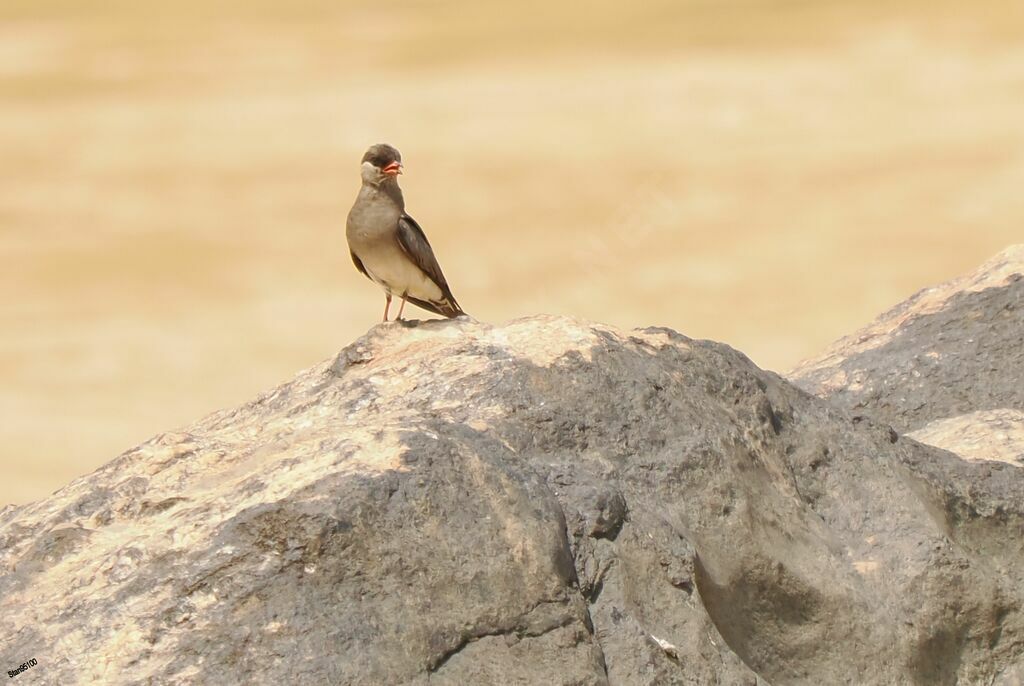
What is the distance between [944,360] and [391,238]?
205 cm

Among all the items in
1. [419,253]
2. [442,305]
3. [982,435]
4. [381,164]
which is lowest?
[982,435]

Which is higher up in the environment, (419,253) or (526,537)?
(419,253)

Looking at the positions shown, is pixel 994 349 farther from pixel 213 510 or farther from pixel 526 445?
pixel 213 510

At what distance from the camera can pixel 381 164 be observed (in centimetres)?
623

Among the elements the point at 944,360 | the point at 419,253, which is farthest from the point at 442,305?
the point at 944,360

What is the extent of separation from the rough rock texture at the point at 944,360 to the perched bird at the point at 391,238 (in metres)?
1.39

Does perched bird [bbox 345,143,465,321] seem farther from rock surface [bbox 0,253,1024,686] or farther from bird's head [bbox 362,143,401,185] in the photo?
rock surface [bbox 0,253,1024,686]

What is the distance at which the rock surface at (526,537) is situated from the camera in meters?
3.45

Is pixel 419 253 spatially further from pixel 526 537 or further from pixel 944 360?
pixel 526 537

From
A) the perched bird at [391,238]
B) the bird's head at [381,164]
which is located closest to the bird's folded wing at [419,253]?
the perched bird at [391,238]

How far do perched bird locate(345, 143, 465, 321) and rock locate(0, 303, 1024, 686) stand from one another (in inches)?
58.3

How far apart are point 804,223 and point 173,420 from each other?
7.12 metres

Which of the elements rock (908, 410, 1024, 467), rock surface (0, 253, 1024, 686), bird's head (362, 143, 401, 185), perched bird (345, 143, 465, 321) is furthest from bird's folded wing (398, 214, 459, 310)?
rock (908, 410, 1024, 467)

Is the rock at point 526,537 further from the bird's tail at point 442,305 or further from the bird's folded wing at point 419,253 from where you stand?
the bird's tail at point 442,305
